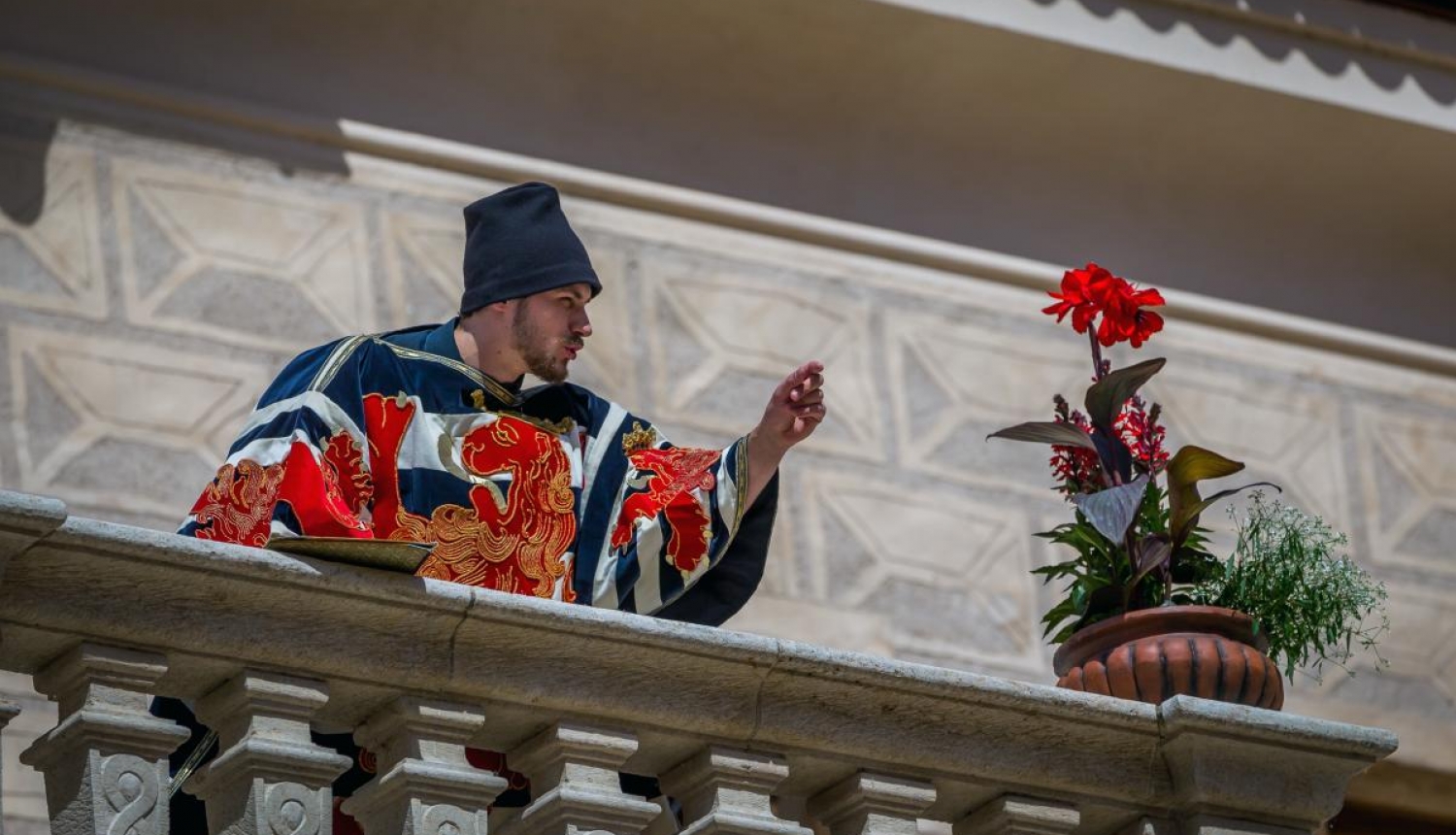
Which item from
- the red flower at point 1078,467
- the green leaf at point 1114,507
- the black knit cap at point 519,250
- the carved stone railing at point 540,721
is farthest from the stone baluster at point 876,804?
the black knit cap at point 519,250

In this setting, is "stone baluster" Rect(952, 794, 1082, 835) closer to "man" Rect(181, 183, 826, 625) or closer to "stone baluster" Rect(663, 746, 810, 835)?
"stone baluster" Rect(663, 746, 810, 835)

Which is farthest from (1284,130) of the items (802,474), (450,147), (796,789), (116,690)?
(116,690)

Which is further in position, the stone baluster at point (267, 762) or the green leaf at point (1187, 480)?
the green leaf at point (1187, 480)

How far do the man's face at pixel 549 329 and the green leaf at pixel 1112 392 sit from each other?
1015mm

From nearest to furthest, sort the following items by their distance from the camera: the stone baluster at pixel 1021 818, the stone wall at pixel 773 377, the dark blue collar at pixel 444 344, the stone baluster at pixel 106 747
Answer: the stone baluster at pixel 106 747 < the stone baluster at pixel 1021 818 < the dark blue collar at pixel 444 344 < the stone wall at pixel 773 377

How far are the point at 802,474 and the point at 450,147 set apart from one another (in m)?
1.43

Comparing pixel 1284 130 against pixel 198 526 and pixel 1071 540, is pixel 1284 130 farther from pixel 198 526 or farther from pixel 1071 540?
pixel 198 526

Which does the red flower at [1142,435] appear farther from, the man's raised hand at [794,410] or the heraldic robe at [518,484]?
the heraldic robe at [518,484]

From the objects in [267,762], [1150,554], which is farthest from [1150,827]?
[267,762]

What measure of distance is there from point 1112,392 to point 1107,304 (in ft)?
0.86

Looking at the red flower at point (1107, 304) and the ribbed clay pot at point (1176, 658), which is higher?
the red flower at point (1107, 304)

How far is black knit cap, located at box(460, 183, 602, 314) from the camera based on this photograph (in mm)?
5844

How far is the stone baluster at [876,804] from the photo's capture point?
467 cm

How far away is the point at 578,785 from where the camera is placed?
4.44 m
